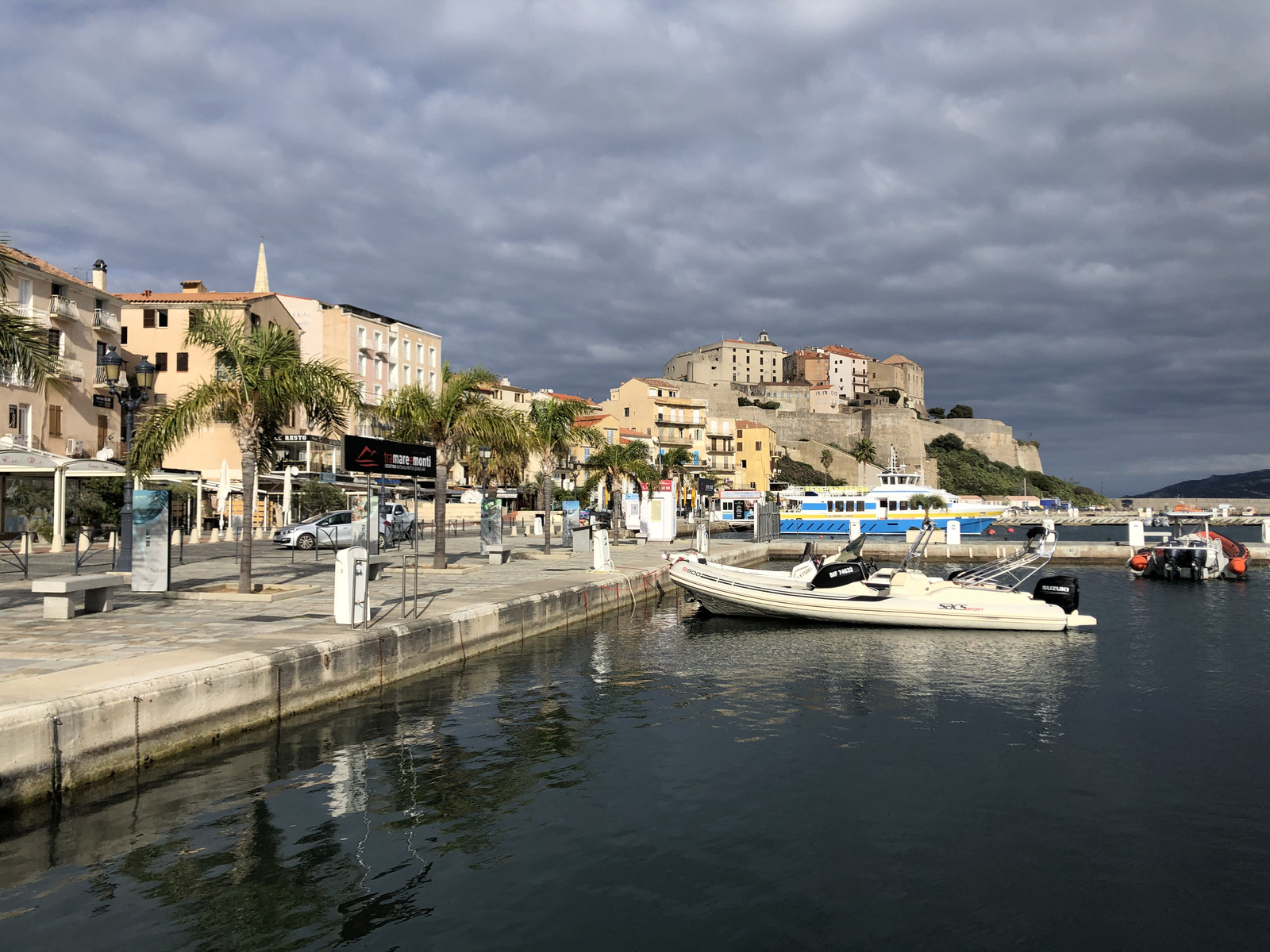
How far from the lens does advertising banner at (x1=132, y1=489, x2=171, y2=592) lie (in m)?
18.0

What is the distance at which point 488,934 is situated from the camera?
6344 mm

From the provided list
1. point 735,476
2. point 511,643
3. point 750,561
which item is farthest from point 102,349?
point 735,476

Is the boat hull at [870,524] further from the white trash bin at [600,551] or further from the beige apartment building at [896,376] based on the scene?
the beige apartment building at [896,376]

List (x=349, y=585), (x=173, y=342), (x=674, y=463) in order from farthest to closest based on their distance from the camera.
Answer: (x=674, y=463) → (x=173, y=342) → (x=349, y=585)

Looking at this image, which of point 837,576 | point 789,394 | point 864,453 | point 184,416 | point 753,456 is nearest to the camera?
point 184,416

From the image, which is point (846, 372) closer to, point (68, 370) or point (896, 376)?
point (896, 376)

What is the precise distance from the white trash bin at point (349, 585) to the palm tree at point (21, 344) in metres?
4.89

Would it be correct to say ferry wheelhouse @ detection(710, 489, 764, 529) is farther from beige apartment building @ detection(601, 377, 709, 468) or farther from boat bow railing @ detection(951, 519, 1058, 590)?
boat bow railing @ detection(951, 519, 1058, 590)

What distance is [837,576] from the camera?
75.2ft

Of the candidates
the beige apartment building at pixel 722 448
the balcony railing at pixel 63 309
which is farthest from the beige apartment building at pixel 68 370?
the beige apartment building at pixel 722 448

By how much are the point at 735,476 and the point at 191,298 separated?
7853 centimetres

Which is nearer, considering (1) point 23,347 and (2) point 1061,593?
(1) point 23,347

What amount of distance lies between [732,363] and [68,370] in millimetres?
137282

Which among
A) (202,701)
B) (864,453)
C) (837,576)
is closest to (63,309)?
(837,576)
